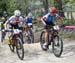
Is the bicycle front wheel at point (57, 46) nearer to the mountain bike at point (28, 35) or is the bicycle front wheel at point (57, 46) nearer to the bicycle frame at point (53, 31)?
the bicycle frame at point (53, 31)

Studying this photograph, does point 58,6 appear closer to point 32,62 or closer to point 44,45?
point 44,45

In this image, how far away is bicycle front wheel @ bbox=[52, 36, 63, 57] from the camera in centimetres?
1081

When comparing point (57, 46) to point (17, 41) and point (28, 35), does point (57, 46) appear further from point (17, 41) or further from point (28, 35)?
point (28, 35)

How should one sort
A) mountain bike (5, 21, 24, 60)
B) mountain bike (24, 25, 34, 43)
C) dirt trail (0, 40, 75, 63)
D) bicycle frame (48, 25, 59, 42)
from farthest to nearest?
mountain bike (24, 25, 34, 43), bicycle frame (48, 25, 59, 42), mountain bike (5, 21, 24, 60), dirt trail (0, 40, 75, 63)

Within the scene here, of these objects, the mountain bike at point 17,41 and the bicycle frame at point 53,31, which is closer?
the mountain bike at point 17,41

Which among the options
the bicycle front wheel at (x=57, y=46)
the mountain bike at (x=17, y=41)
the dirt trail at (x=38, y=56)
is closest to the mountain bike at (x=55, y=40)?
the bicycle front wheel at (x=57, y=46)

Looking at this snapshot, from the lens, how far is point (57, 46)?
11.0 metres

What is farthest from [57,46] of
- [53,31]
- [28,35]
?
[28,35]

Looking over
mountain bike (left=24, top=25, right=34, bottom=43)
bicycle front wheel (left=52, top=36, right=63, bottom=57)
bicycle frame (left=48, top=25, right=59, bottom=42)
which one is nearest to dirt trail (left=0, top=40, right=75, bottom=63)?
bicycle front wheel (left=52, top=36, right=63, bottom=57)

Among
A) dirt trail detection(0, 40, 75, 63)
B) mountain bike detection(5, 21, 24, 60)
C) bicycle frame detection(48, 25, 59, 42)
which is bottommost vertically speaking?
dirt trail detection(0, 40, 75, 63)

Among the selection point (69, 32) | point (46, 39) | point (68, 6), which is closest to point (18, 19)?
point (46, 39)

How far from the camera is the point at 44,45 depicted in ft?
39.2

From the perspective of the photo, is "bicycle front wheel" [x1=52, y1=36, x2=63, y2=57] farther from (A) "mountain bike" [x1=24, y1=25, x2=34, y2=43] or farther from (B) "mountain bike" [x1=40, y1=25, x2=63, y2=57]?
Answer: (A) "mountain bike" [x1=24, y1=25, x2=34, y2=43]

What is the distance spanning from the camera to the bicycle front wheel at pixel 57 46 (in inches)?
426
